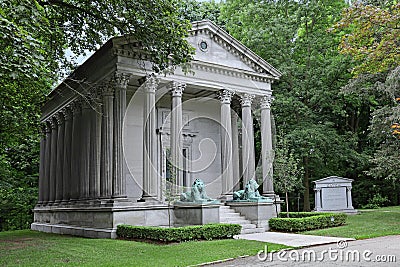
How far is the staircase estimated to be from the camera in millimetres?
17016

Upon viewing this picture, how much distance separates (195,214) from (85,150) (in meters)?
7.40

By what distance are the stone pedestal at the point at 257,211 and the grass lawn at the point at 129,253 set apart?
4613mm

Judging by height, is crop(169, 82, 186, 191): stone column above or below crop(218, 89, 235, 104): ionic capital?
below

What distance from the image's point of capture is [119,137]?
17234mm

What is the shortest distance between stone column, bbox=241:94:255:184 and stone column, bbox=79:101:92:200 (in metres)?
7.46

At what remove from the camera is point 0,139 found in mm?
19734

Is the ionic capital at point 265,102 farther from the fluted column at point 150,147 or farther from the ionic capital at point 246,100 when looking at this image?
the fluted column at point 150,147

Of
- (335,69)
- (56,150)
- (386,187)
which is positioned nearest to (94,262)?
(56,150)

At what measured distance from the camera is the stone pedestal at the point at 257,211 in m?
17.8

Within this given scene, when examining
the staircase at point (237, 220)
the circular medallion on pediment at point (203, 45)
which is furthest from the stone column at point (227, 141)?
the circular medallion on pediment at point (203, 45)

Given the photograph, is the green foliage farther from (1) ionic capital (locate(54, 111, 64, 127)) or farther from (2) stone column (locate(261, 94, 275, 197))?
(1) ionic capital (locate(54, 111, 64, 127))

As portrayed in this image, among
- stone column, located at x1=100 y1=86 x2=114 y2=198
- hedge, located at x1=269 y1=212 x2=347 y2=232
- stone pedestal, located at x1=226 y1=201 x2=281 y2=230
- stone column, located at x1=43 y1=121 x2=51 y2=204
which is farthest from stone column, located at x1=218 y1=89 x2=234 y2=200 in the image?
stone column, located at x1=43 y1=121 x2=51 y2=204

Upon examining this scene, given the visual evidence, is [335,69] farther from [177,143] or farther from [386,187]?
[177,143]

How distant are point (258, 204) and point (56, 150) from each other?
12.9 meters
